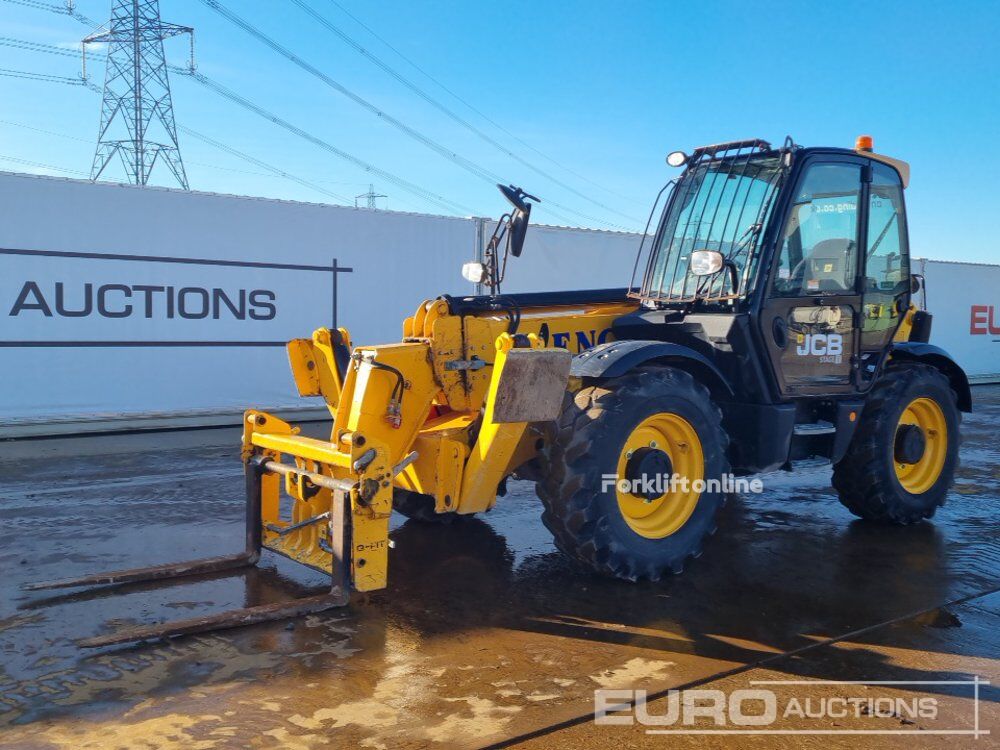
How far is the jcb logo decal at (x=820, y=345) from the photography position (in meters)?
5.34

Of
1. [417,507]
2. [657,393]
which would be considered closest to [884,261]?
[657,393]

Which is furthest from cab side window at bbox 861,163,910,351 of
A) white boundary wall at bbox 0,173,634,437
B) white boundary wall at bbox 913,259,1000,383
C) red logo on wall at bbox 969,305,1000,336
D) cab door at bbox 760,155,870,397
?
red logo on wall at bbox 969,305,1000,336

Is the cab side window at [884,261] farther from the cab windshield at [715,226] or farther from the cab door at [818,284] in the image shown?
the cab windshield at [715,226]

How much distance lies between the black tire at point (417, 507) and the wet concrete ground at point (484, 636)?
0.09 m

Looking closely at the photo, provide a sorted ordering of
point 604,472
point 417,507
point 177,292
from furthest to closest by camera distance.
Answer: point 177,292, point 417,507, point 604,472

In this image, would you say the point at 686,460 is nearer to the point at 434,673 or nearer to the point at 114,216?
the point at 434,673

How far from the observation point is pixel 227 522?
5891 mm

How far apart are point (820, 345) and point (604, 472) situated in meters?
2.03

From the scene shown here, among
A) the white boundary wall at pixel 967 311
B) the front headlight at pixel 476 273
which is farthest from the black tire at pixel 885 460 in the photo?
the white boundary wall at pixel 967 311

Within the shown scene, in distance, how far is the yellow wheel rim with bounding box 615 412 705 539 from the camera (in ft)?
15.2

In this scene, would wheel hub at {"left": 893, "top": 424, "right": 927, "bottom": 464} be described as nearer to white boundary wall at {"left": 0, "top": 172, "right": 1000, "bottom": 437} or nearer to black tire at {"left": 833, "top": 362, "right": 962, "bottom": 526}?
black tire at {"left": 833, "top": 362, "right": 962, "bottom": 526}

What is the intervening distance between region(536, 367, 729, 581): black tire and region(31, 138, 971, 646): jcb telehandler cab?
0.04 feet

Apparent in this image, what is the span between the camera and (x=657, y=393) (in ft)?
14.6

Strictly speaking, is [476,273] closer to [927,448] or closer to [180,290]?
[927,448]
